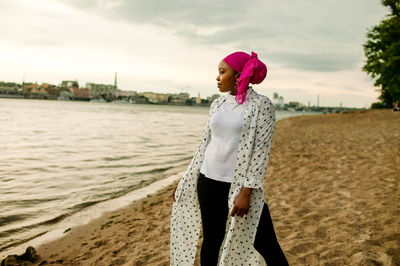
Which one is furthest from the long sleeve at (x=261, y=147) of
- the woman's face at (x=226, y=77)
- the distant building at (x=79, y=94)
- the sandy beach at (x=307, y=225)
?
the distant building at (x=79, y=94)

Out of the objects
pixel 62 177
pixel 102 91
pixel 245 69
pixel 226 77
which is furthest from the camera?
pixel 102 91

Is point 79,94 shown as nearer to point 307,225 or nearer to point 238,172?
point 307,225

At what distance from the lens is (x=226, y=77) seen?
2.22 m

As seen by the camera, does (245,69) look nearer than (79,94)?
Yes

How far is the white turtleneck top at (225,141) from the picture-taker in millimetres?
2139

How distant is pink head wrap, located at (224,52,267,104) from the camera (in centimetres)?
206

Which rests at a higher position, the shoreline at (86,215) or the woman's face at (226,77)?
the woman's face at (226,77)

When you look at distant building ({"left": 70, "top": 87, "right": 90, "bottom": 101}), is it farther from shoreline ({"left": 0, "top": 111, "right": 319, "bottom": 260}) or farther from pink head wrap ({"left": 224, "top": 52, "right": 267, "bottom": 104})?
pink head wrap ({"left": 224, "top": 52, "right": 267, "bottom": 104})

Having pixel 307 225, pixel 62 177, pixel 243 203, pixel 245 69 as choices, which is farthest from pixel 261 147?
pixel 62 177

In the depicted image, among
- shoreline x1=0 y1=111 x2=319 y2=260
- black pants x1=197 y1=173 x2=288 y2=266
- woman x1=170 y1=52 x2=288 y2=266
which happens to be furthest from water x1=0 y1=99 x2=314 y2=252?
woman x1=170 y1=52 x2=288 y2=266

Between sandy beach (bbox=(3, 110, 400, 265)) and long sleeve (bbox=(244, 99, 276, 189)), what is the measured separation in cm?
191

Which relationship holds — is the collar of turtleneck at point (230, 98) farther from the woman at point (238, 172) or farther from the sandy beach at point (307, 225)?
the sandy beach at point (307, 225)

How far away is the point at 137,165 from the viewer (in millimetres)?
11742

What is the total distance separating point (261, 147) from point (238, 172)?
241mm
